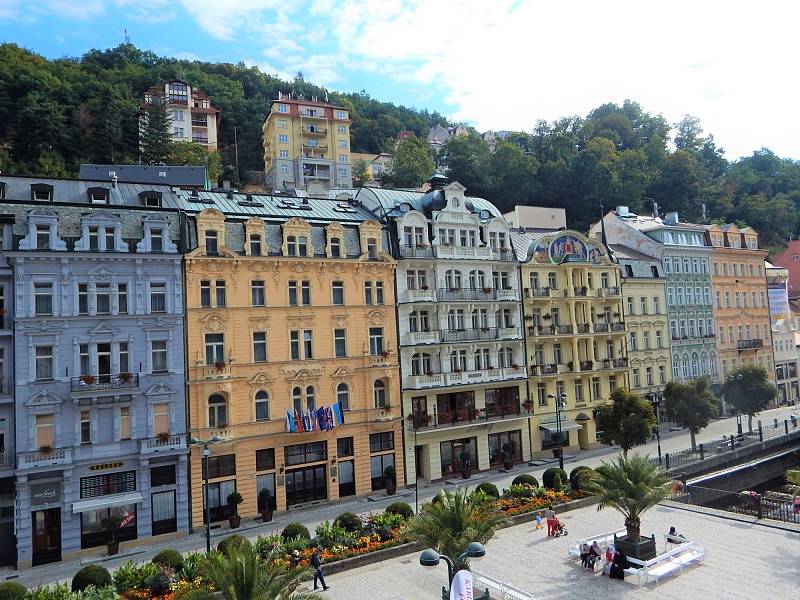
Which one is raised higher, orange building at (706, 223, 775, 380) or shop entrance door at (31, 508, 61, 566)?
orange building at (706, 223, 775, 380)

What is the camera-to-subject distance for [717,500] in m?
35.5

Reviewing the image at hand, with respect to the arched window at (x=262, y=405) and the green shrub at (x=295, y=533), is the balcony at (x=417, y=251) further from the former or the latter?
the green shrub at (x=295, y=533)

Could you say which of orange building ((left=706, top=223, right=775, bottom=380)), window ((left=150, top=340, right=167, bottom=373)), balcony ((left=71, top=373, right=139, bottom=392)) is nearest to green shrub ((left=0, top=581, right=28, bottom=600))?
balcony ((left=71, top=373, right=139, bottom=392))

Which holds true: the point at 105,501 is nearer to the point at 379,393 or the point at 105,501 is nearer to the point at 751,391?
the point at 379,393

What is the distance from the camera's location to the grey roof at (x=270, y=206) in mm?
37281

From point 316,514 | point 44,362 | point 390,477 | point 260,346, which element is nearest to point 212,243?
point 260,346

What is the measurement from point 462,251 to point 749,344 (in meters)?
37.7

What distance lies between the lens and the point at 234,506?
33406 millimetres

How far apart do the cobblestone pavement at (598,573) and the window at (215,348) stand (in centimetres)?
1519

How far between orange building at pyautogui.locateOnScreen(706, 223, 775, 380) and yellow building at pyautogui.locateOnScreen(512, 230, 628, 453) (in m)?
16.8

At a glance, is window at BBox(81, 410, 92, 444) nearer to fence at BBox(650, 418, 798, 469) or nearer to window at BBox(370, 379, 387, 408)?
window at BBox(370, 379, 387, 408)

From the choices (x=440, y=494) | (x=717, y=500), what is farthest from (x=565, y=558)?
(x=717, y=500)

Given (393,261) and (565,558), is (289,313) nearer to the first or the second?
(393,261)

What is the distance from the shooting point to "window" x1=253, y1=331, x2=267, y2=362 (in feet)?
118
